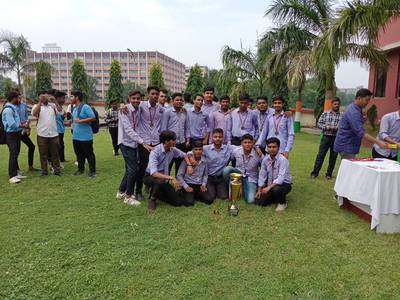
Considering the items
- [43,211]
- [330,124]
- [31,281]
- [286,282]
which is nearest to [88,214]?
[43,211]

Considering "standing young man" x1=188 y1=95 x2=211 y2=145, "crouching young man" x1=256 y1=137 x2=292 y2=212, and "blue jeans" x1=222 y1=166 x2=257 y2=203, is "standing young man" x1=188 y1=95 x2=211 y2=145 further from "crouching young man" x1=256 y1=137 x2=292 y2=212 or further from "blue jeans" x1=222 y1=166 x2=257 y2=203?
"crouching young man" x1=256 y1=137 x2=292 y2=212

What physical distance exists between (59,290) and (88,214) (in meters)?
1.88

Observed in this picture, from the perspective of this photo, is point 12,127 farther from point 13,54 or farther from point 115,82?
point 115,82

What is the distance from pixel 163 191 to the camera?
4910mm

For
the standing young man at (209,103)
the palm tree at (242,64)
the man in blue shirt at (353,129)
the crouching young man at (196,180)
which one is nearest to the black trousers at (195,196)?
the crouching young man at (196,180)

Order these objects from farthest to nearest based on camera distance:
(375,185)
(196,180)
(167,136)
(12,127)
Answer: (12,127)
(196,180)
(167,136)
(375,185)

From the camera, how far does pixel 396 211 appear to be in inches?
158

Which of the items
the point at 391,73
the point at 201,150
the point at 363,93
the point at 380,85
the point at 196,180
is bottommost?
the point at 196,180

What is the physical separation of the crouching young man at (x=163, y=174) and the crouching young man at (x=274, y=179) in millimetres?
1118

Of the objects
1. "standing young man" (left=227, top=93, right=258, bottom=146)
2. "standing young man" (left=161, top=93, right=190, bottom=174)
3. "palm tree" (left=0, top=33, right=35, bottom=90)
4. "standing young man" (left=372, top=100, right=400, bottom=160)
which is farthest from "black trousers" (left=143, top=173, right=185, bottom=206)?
"palm tree" (left=0, top=33, right=35, bottom=90)

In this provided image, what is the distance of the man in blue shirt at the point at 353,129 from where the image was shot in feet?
16.1

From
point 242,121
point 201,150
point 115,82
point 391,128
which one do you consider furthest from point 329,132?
point 115,82

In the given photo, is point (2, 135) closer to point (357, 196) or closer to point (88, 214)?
point (88, 214)

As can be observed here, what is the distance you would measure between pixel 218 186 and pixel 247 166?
1.93 feet
